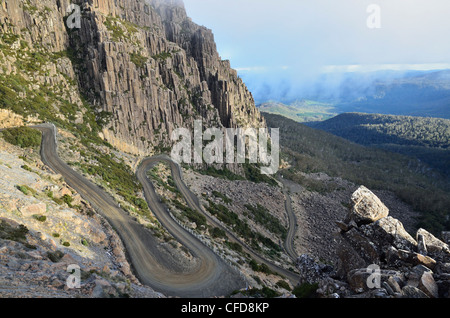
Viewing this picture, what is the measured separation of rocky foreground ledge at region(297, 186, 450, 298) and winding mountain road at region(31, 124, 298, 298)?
14038mm

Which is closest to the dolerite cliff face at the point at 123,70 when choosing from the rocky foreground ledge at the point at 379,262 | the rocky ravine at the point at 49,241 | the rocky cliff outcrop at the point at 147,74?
the rocky cliff outcrop at the point at 147,74

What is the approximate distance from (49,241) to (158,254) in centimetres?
1534

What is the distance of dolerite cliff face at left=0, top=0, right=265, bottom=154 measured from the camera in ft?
258

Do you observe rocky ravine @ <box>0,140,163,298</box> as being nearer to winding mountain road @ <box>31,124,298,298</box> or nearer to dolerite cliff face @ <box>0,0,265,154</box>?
winding mountain road @ <box>31,124,298,298</box>

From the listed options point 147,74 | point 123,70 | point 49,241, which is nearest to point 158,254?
point 49,241

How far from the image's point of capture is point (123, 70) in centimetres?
8775

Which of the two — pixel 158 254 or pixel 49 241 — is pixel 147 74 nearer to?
pixel 158 254

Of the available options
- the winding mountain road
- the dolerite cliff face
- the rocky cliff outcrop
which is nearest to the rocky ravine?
the winding mountain road

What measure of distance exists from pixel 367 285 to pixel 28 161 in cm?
5110

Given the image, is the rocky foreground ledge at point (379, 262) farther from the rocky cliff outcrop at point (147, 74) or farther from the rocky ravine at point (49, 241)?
the rocky cliff outcrop at point (147, 74)

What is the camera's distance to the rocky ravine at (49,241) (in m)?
18.8

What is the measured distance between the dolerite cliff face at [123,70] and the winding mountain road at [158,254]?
107ft
